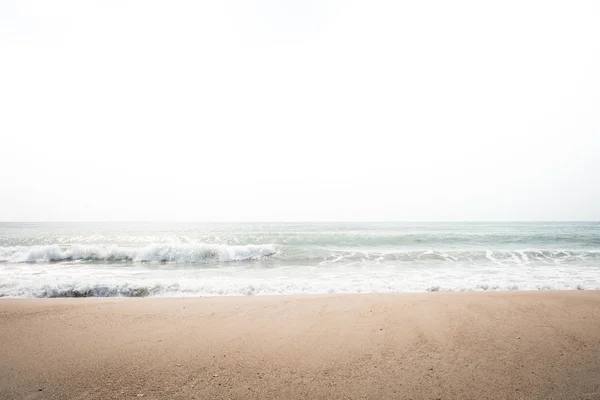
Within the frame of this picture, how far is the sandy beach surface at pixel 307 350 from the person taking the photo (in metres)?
3.23

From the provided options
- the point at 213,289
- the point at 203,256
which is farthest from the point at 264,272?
the point at 203,256

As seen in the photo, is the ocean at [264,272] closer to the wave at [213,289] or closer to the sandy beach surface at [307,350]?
the wave at [213,289]

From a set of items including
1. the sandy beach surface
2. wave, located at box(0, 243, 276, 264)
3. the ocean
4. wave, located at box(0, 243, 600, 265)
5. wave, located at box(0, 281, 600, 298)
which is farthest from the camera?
wave, located at box(0, 243, 276, 264)

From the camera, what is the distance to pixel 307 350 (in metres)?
4.18

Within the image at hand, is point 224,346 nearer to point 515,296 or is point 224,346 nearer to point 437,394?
point 437,394

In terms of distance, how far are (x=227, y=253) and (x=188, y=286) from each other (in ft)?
33.1

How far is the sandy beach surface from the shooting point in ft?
10.6

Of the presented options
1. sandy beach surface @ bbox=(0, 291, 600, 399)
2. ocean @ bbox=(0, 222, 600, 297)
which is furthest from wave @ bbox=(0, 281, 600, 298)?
sandy beach surface @ bbox=(0, 291, 600, 399)

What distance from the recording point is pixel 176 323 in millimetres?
5363

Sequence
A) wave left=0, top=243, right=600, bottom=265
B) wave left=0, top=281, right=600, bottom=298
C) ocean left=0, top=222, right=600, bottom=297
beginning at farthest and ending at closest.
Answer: wave left=0, top=243, right=600, bottom=265 < ocean left=0, top=222, right=600, bottom=297 < wave left=0, top=281, right=600, bottom=298

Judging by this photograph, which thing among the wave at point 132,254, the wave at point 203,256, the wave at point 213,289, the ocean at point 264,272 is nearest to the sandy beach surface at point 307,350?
the wave at point 213,289

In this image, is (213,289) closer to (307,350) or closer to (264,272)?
(264,272)

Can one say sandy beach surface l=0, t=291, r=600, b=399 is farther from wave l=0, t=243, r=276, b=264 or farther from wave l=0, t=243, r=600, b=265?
wave l=0, t=243, r=276, b=264

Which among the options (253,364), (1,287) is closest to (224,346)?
(253,364)
